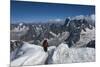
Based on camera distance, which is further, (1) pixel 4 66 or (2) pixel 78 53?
(2) pixel 78 53

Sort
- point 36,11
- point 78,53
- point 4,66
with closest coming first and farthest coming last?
point 4,66 → point 36,11 → point 78,53

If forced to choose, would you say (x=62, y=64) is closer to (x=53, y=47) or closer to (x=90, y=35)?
(x=53, y=47)

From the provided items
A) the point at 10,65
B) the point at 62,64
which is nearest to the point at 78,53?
the point at 62,64

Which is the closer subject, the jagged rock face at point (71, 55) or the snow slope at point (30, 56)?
the snow slope at point (30, 56)

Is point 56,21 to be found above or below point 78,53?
above

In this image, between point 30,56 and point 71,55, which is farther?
point 71,55

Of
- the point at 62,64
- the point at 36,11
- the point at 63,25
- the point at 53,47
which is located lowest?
the point at 62,64

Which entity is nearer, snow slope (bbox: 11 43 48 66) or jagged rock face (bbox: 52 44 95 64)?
snow slope (bbox: 11 43 48 66)

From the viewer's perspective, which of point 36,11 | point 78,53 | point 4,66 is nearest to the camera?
point 4,66
